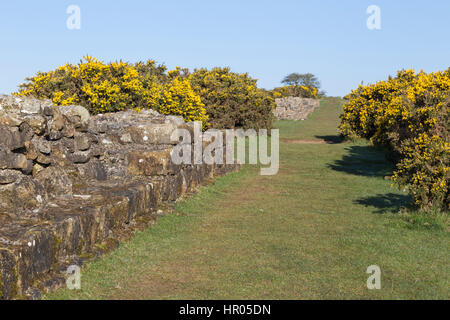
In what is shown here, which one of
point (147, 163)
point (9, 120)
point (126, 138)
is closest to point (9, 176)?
point (9, 120)

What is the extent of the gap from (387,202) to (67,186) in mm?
7757

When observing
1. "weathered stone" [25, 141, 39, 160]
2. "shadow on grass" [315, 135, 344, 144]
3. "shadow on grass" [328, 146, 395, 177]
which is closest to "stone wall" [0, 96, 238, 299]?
"weathered stone" [25, 141, 39, 160]

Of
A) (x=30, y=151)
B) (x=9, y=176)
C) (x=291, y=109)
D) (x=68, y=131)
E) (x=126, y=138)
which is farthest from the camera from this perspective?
(x=291, y=109)

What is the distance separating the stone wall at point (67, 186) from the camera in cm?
520

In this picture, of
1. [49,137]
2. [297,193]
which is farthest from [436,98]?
[49,137]

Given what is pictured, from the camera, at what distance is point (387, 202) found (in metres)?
11.5

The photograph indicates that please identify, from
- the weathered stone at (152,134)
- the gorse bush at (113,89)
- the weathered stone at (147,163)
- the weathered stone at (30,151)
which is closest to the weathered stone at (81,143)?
the weathered stone at (147,163)

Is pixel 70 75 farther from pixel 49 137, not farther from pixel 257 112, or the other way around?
pixel 257 112

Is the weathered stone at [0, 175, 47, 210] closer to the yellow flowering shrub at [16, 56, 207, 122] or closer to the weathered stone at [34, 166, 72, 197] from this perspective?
the weathered stone at [34, 166, 72, 197]

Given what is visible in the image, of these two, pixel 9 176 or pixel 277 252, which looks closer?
pixel 9 176

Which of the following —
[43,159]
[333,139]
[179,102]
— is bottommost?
[333,139]

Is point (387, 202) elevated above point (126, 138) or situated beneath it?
situated beneath

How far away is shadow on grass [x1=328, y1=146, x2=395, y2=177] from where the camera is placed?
17.0 meters

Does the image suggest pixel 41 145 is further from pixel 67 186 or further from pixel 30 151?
pixel 67 186
